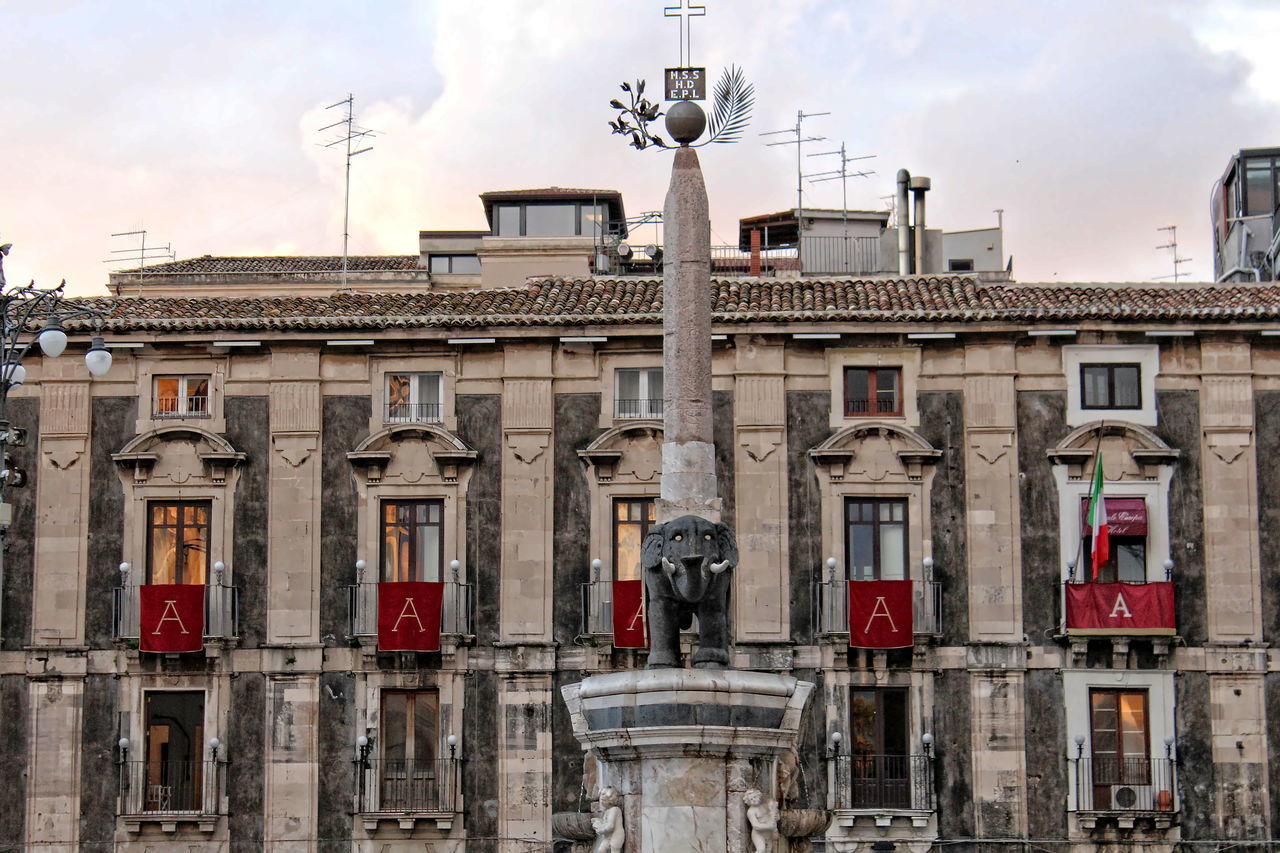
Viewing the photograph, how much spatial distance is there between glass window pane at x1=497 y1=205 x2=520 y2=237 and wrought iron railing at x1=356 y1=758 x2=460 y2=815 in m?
20.5

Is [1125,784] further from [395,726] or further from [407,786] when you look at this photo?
[395,726]

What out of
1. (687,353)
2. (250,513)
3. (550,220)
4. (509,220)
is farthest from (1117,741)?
(509,220)

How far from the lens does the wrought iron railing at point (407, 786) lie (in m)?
43.9

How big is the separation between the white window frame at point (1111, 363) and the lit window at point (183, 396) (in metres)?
15.5

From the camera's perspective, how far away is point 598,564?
147ft

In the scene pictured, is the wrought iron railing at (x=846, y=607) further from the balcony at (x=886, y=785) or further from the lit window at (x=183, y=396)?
the lit window at (x=183, y=396)

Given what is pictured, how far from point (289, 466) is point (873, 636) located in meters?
10.8

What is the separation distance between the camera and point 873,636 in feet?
144

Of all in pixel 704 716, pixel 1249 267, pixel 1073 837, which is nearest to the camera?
pixel 704 716

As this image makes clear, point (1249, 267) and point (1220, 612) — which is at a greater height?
point (1249, 267)

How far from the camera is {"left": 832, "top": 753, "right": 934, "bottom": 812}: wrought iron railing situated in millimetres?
43688

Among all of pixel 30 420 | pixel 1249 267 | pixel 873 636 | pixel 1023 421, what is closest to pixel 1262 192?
pixel 1249 267

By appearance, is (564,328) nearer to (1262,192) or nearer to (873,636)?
(873,636)

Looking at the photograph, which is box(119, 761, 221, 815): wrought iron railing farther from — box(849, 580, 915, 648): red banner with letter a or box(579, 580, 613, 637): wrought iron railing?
box(849, 580, 915, 648): red banner with letter a
